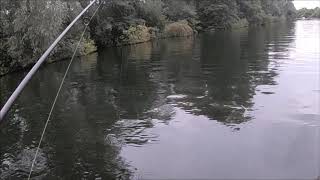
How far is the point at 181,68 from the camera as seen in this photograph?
2312 cm

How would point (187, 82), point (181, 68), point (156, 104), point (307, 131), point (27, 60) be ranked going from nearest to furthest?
point (307, 131), point (156, 104), point (187, 82), point (181, 68), point (27, 60)

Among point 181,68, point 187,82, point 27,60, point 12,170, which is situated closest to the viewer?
point 12,170

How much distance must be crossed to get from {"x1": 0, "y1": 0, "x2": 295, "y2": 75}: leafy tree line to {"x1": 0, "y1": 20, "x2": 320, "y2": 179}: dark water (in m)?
3.21

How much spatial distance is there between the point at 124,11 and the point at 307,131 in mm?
30810

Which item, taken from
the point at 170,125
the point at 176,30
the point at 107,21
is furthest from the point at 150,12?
the point at 170,125

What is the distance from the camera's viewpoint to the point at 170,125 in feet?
40.6

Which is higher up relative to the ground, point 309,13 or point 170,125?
point 309,13

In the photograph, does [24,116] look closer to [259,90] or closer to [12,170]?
[12,170]

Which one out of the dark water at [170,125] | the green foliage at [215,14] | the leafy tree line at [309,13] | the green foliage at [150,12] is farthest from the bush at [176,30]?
the leafy tree line at [309,13]

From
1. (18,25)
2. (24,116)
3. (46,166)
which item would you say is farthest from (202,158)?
(18,25)

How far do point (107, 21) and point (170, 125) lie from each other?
2707 centimetres

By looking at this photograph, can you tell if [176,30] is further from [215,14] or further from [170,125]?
[170,125]

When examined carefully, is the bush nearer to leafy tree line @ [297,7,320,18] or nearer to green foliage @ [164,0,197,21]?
green foliage @ [164,0,197,21]

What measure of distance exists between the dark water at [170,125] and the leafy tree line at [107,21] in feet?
10.5
